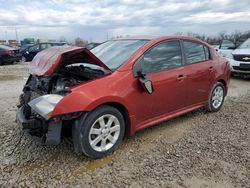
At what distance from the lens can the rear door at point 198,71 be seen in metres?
4.31

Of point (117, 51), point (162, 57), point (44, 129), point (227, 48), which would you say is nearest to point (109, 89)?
point (44, 129)

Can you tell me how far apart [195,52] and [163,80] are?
3.88ft

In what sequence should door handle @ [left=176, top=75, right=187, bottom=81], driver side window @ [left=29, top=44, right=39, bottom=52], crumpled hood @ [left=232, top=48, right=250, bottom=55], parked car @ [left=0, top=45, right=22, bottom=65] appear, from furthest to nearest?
driver side window @ [left=29, top=44, right=39, bottom=52], parked car @ [left=0, top=45, right=22, bottom=65], crumpled hood @ [left=232, top=48, right=250, bottom=55], door handle @ [left=176, top=75, right=187, bottom=81]

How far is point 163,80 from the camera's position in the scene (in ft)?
12.4

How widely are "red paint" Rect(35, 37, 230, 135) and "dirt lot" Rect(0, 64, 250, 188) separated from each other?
373 millimetres

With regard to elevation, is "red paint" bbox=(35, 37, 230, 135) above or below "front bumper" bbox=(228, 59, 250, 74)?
above

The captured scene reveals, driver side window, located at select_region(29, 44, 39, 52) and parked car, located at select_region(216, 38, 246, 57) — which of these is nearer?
parked car, located at select_region(216, 38, 246, 57)

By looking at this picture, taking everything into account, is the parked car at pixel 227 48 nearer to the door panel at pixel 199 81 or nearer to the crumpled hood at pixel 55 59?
the door panel at pixel 199 81

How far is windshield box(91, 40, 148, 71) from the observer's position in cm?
365

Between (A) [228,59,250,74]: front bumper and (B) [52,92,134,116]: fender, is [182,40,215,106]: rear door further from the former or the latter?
(A) [228,59,250,74]: front bumper

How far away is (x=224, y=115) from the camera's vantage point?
200 inches

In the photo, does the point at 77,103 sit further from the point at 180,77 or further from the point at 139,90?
the point at 180,77

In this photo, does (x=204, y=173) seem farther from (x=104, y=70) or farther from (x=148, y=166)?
(x=104, y=70)

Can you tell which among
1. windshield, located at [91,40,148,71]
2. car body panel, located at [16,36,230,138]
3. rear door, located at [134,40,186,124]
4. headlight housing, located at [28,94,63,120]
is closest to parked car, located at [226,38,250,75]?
car body panel, located at [16,36,230,138]
